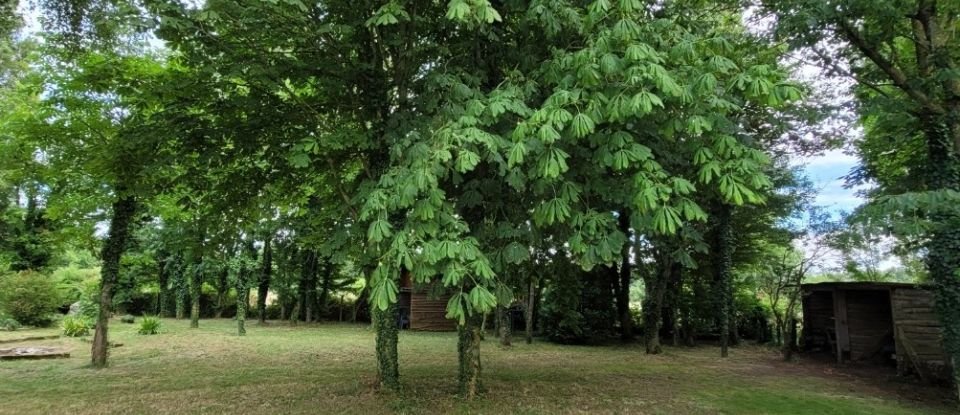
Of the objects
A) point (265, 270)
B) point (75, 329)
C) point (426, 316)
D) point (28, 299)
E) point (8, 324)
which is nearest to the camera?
point (75, 329)

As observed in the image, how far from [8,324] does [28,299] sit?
98cm

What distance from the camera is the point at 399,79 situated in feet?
23.3

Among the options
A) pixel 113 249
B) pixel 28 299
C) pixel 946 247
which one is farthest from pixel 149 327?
pixel 946 247

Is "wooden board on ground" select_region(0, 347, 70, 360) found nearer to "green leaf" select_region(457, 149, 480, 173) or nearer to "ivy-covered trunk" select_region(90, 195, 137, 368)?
"ivy-covered trunk" select_region(90, 195, 137, 368)

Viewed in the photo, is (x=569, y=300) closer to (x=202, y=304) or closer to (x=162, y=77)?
(x=162, y=77)

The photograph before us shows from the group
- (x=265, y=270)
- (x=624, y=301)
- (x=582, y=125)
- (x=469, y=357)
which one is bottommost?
(x=469, y=357)

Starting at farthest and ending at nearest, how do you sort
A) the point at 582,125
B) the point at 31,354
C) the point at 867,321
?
the point at 867,321 < the point at 31,354 < the point at 582,125

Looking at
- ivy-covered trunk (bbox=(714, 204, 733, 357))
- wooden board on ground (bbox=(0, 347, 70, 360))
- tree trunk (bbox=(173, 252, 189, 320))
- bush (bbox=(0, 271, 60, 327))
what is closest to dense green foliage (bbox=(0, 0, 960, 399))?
ivy-covered trunk (bbox=(714, 204, 733, 357))

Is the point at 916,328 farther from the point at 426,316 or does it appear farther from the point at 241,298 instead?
the point at 241,298

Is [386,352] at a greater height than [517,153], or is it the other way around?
[517,153]

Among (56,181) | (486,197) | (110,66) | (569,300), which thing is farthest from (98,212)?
(569,300)

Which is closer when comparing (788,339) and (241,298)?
(788,339)

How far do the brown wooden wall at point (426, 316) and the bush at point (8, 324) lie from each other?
12.7m

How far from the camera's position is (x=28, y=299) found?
1694cm
